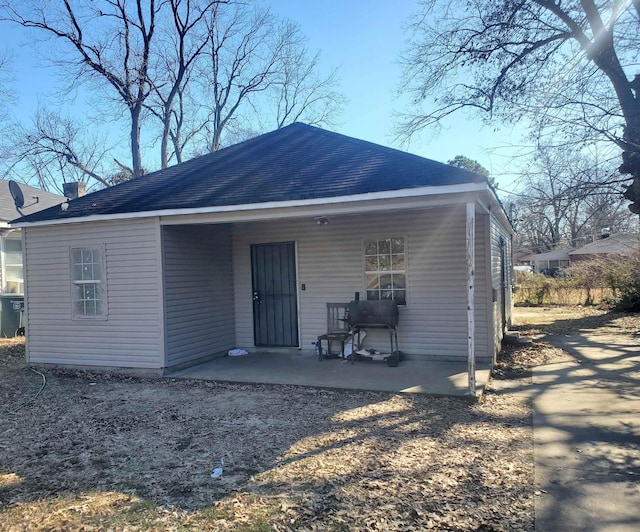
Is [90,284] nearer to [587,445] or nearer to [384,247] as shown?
[384,247]

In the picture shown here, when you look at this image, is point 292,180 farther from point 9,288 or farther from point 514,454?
point 9,288

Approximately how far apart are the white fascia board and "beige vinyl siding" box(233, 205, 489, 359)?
1866mm

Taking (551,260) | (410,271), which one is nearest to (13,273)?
(410,271)

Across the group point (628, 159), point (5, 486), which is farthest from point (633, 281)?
point (5, 486)

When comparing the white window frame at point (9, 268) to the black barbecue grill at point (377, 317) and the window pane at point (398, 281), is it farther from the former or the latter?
the window pane at point (398, 281)

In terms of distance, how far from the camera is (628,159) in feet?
30.6

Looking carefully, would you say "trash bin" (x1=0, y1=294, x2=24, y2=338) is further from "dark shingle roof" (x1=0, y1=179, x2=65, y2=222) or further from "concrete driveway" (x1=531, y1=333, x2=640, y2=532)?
"concrete driveway" (x1=531, y1=333, x2=640, y2=532)

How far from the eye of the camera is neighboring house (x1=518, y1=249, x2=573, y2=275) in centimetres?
4244

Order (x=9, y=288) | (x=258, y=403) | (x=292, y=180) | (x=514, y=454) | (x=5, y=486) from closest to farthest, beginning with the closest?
(x=5, y=486), (x=514, y=454), (x=258, y=403), (x=292, y=180), (x=9, y=288)

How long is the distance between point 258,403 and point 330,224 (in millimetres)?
3678

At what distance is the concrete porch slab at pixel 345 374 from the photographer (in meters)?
6.25

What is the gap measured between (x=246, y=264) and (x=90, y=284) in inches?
106

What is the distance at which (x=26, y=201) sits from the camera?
51.6 feet

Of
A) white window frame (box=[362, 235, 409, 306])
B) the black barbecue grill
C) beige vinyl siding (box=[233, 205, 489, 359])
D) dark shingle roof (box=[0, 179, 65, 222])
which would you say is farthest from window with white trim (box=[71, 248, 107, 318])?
dark shingle roof (box=[0, 179, 65, 222])
